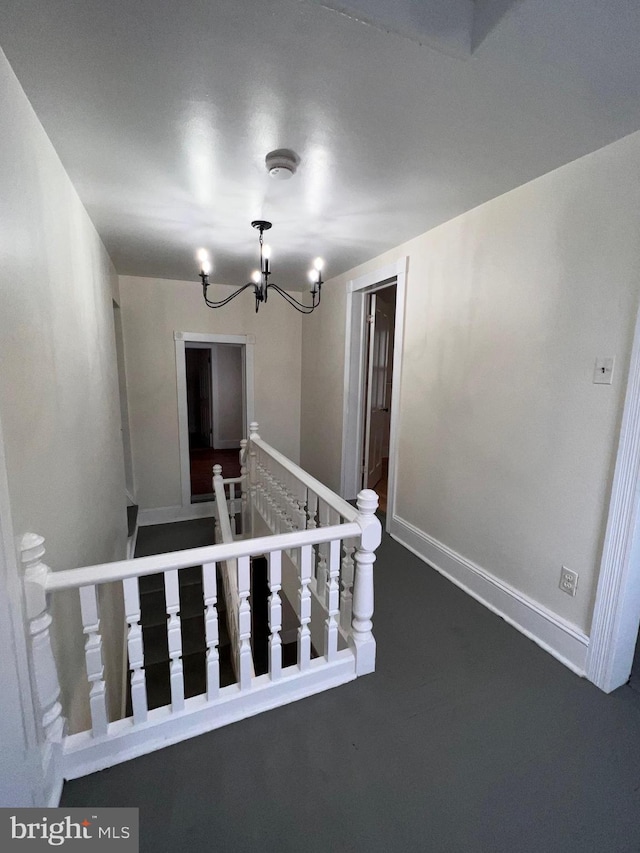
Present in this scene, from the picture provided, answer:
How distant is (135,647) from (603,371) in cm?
213

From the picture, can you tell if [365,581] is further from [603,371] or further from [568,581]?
[603,371]

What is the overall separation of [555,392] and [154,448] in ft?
12.6

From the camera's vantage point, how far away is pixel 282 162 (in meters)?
1.63

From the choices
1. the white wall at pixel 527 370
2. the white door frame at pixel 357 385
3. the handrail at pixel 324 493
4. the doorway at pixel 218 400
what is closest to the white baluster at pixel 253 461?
the handrail at pixel 324 493

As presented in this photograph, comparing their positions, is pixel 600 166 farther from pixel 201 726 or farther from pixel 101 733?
pixel 101 733

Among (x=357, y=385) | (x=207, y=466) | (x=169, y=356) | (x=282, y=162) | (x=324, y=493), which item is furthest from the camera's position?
(x=207, y=466)

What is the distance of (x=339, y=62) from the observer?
1.12 metres

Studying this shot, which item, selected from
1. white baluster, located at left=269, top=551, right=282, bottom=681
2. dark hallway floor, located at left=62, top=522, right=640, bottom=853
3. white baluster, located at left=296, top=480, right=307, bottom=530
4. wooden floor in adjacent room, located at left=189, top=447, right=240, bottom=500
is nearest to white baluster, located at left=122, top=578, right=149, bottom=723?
dark hallway floor, located at left=62, top=522, right=640, bottom=853

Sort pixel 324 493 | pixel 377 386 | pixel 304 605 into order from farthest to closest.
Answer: pixel 377 386 → pixel 324 493 → pixel 304 605

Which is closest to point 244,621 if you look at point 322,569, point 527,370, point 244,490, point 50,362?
point 322,569

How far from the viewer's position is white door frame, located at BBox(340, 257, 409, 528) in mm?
2969

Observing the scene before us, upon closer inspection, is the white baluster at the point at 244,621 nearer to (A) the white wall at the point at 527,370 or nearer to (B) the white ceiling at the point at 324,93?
(A) the white wall at the point at 527,370

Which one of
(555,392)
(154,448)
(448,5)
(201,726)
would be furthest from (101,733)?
(154,448)

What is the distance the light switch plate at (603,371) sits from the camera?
1539 mm
